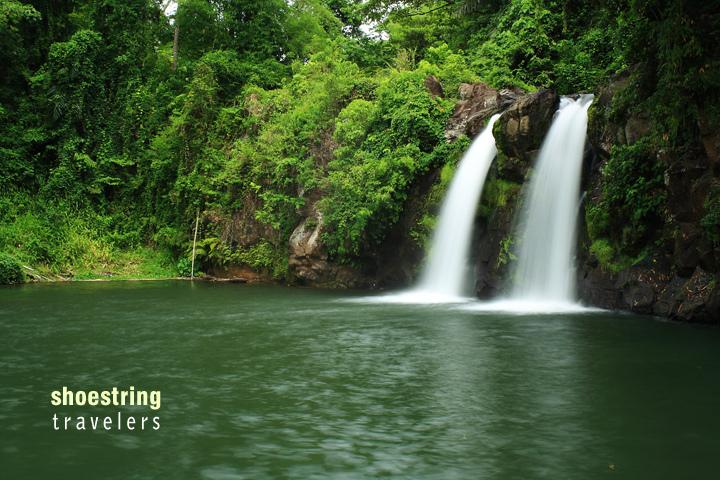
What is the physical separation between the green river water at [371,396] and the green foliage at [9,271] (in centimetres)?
917

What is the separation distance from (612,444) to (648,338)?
5.75 meters

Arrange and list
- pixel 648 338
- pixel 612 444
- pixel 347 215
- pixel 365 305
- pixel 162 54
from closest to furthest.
A: pixel 612 444 < pixel 648 338 < pixel 365 305 < pixel 347 215 < pixel 162 54

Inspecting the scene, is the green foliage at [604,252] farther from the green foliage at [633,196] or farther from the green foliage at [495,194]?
the green foliage at [495,194]

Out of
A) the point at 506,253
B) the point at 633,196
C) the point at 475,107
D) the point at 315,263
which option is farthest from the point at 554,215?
the point at 315,263

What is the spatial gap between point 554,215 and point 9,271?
56.2 feet

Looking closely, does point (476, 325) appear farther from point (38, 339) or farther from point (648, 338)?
point (38, 339)

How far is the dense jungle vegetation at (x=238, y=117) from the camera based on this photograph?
21234 mm

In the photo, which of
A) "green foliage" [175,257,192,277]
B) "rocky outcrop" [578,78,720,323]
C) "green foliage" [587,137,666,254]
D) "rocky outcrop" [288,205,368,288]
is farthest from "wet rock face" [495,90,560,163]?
"green foliage" [175,257,192,277]

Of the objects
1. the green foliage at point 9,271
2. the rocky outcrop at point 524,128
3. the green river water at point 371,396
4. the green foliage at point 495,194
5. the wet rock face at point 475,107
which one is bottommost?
the green river water at point 371,396

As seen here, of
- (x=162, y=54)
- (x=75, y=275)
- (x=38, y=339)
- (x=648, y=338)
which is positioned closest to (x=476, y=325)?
(x=648, y=338)

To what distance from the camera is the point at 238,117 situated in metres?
28.4

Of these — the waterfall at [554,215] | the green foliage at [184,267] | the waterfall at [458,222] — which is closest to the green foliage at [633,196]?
the waterfall at [554,215]

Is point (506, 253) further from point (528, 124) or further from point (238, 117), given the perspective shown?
point (238, 117)

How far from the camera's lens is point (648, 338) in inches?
445
